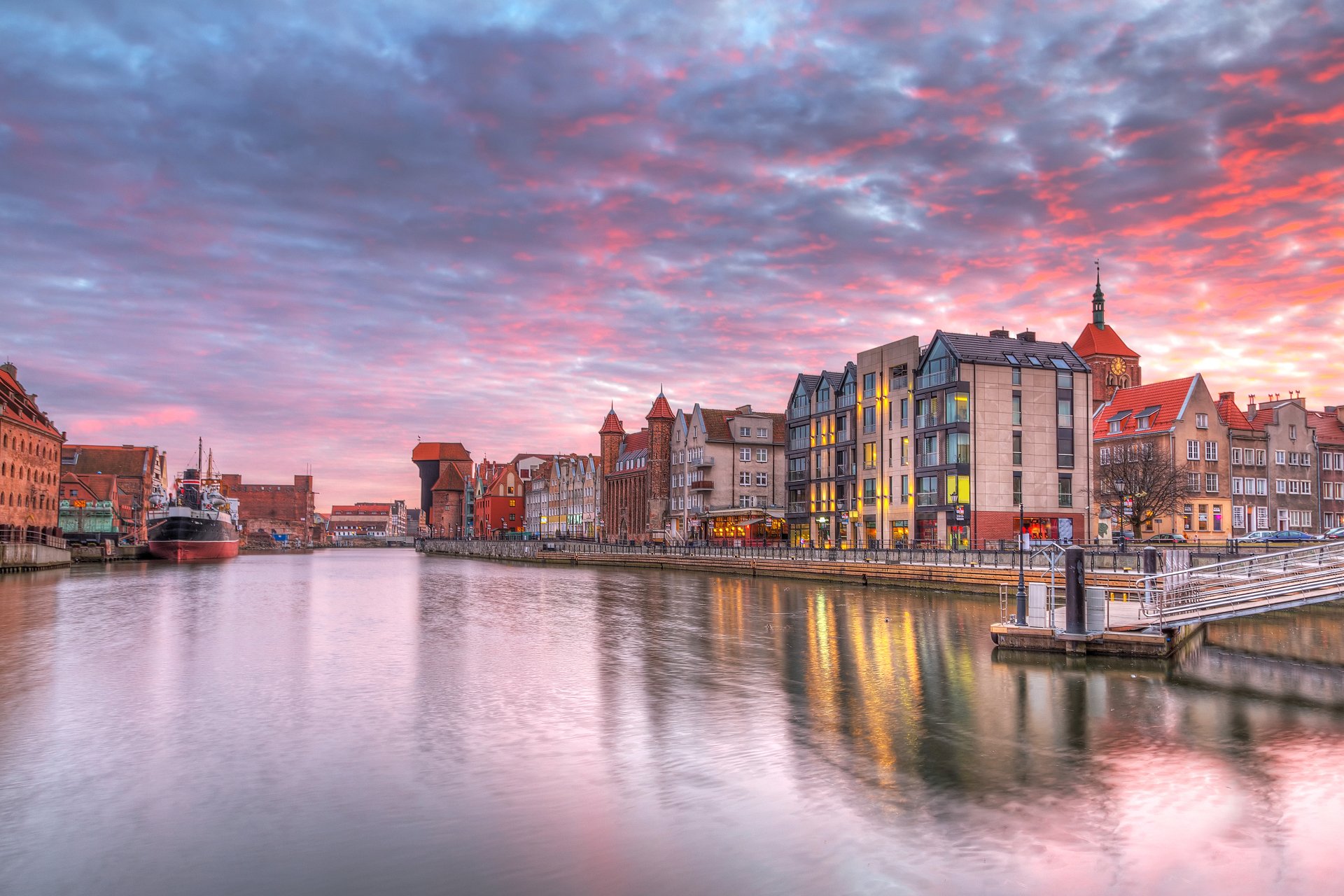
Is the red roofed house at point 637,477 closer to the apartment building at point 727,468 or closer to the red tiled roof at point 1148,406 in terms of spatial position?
the apartment building at point 727,468

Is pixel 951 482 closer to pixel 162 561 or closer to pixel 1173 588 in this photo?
pixel 1173 588

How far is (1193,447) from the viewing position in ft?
281

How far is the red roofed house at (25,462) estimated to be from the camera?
87.0 m

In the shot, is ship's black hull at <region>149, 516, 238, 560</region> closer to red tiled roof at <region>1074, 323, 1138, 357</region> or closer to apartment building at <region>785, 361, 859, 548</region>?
apartment building at <region>785, 361, 859, 548</region>

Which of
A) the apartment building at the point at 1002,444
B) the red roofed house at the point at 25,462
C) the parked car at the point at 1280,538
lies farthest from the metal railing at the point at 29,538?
the parked car at the point at 1280,538

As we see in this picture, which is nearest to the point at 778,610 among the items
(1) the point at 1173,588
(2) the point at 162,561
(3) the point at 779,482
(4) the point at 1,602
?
(1) the point at 1173,588

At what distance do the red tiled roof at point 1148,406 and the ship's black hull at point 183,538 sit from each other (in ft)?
358

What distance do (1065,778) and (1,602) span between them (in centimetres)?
5326

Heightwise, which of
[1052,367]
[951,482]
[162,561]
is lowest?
[162,561]

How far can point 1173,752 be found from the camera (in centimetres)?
1714

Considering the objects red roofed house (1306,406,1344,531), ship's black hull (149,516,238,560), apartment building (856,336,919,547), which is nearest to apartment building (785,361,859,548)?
apartment building (856,336,919,547)

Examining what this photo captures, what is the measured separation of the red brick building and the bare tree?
139039mm

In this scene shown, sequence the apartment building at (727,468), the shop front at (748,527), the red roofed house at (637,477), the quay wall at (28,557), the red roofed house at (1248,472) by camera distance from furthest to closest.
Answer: the red roofed house at (637,477), the apartment building at (727,468), the shop front at (748,527), the red roofed house at (1248,472), the quay wall at (28,557)

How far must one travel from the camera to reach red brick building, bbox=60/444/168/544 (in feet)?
491
